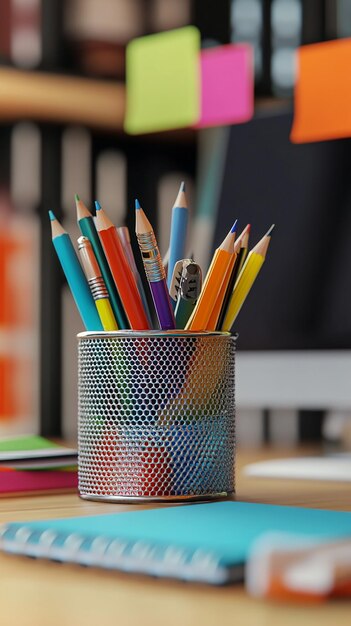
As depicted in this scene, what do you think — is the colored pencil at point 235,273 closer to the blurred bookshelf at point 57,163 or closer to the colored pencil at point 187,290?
the colored pencil at point 187,290

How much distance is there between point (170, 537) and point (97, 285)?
0.88 feet

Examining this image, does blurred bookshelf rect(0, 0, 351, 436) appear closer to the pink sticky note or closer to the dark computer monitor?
the pink sticky note

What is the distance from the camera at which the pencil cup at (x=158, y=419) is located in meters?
0.60

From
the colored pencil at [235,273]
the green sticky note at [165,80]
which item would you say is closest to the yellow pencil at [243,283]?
the colored pencil at [235,273]

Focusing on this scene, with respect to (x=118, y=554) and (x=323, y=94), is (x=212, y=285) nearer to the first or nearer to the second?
(x=118, y=554)

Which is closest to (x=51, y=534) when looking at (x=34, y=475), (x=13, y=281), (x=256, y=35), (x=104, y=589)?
(x=104, y=589)

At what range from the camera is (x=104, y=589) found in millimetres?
375

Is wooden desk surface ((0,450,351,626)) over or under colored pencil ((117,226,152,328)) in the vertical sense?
under

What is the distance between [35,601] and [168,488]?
0.25 metres

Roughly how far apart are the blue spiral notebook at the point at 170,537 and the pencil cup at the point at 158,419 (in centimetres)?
10

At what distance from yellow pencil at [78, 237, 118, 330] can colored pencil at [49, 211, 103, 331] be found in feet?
0.03

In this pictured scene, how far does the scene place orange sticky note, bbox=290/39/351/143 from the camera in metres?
1.05

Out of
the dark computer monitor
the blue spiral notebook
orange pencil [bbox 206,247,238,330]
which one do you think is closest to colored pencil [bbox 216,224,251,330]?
orange pencil [bbox 206,247,238,330]

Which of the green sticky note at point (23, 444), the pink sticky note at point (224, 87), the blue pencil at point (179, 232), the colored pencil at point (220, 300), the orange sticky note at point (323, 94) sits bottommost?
the green sticky note at point (23, 444)
